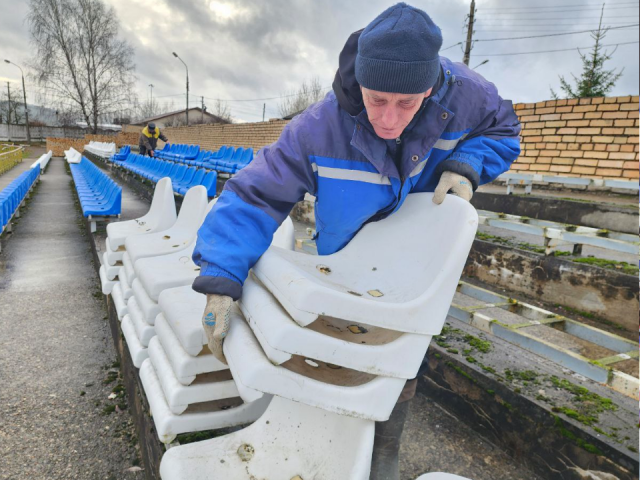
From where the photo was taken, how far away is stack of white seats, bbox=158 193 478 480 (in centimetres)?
101

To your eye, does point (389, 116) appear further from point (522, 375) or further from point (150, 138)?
point (150, 138)

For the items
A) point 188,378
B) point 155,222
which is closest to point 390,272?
point 188,378

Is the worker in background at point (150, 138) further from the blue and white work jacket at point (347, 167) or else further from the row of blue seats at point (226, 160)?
the blue and white work jacket at point (347, 167)

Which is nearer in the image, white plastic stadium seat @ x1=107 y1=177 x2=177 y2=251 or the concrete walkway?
the concrete walkway

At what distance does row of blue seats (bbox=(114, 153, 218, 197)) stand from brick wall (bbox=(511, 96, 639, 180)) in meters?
5.70

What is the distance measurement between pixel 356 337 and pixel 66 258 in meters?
5.54

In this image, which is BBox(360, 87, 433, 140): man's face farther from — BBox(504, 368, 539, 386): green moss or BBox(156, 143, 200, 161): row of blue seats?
BBox(156, 143, 200, 161): row of blue seats

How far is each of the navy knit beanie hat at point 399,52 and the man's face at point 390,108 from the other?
0.02 m

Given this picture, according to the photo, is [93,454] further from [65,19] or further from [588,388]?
[65,19]

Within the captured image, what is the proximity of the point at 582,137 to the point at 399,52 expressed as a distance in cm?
714

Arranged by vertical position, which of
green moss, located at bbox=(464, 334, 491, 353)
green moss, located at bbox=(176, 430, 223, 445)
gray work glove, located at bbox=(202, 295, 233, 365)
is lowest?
green moss, located at bbox=(176, 430, 223, 445)

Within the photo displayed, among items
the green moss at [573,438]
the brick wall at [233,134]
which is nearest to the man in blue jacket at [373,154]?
the green moss at [573,438]

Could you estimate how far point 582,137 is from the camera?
6.79 metres

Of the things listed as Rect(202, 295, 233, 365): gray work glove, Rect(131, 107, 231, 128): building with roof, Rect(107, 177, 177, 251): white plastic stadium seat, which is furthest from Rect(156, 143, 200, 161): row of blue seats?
Rect(131, 107, 231, 128): building with roof
